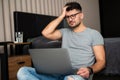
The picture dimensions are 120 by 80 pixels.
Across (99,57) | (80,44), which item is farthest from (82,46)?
(99,57)

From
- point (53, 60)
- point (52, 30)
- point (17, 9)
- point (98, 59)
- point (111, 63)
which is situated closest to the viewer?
point (53, 60)

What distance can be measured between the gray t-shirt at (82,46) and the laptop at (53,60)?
19 cm

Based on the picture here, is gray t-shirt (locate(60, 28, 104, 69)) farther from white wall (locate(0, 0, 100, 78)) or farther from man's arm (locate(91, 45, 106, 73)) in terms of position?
white wall (locate(0, 0, 100, 78))

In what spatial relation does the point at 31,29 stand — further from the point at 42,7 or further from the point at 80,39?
the point at 80,39

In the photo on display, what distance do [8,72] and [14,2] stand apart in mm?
1246

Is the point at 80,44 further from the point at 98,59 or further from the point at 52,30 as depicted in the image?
the point at 52,30

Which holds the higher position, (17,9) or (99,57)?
(17,9)

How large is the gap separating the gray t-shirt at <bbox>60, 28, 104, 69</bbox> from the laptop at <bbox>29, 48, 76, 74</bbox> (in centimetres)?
19

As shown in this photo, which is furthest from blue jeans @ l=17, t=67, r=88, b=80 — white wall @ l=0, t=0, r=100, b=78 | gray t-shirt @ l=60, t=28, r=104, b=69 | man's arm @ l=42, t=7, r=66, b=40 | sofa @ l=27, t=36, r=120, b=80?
white wall @ l=0, t=0, r=100, b=78

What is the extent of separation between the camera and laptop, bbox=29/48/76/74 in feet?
4.15

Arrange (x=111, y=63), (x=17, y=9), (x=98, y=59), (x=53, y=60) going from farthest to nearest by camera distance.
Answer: (x=17, y=9)
(x=111, y=63)
(x=98, y=59)
(x=53, y=60)

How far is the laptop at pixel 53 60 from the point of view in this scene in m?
1.27

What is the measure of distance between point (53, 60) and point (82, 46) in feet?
1.21

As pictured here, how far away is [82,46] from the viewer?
1.59m
